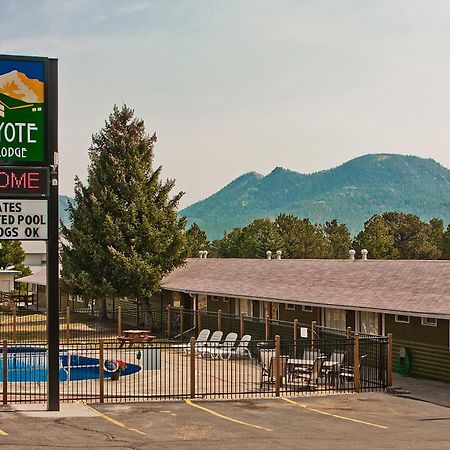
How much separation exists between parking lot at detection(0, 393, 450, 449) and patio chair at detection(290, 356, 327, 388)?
6.19ft

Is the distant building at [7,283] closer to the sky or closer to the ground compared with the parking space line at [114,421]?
closer to the sky

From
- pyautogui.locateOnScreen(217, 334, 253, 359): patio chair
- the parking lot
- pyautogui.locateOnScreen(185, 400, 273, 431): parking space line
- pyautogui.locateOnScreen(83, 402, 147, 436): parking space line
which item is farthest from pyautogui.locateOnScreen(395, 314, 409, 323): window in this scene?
pyautogui.locateOnScreen(83, 402, 147, 436): parking space line

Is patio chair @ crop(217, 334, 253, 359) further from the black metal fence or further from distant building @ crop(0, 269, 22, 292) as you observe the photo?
distant building @ crop(0, 269, 22, 292)

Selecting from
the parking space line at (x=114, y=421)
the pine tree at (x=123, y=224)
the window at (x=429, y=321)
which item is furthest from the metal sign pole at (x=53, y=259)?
the pine tree at (x=123, y=224)

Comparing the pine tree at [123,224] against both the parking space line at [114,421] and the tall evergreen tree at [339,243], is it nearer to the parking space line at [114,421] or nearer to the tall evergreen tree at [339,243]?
the parking space line at [114,421]

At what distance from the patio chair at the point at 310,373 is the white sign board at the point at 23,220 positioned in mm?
8723

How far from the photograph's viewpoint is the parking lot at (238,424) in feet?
53.7

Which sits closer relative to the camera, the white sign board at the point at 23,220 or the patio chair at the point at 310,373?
the white sign board at the point at 23,220

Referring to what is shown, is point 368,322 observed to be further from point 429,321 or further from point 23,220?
point 23,220

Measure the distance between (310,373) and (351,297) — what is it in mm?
6431

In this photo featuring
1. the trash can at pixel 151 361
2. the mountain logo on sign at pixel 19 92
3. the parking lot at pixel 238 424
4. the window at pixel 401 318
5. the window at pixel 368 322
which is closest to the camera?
the parking lot at pixel 238 424

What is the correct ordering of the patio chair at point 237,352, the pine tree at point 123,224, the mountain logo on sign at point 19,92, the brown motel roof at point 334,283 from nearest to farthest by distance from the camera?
1. the mountain logo on sign at point 19,92
2. the brown motel roof at point 334,283
3. the patio chair at point 237,352
4. the pine tree at point 123,224

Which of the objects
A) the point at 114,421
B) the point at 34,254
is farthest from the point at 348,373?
the point at 34,254

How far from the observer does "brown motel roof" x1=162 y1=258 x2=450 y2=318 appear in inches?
1080
